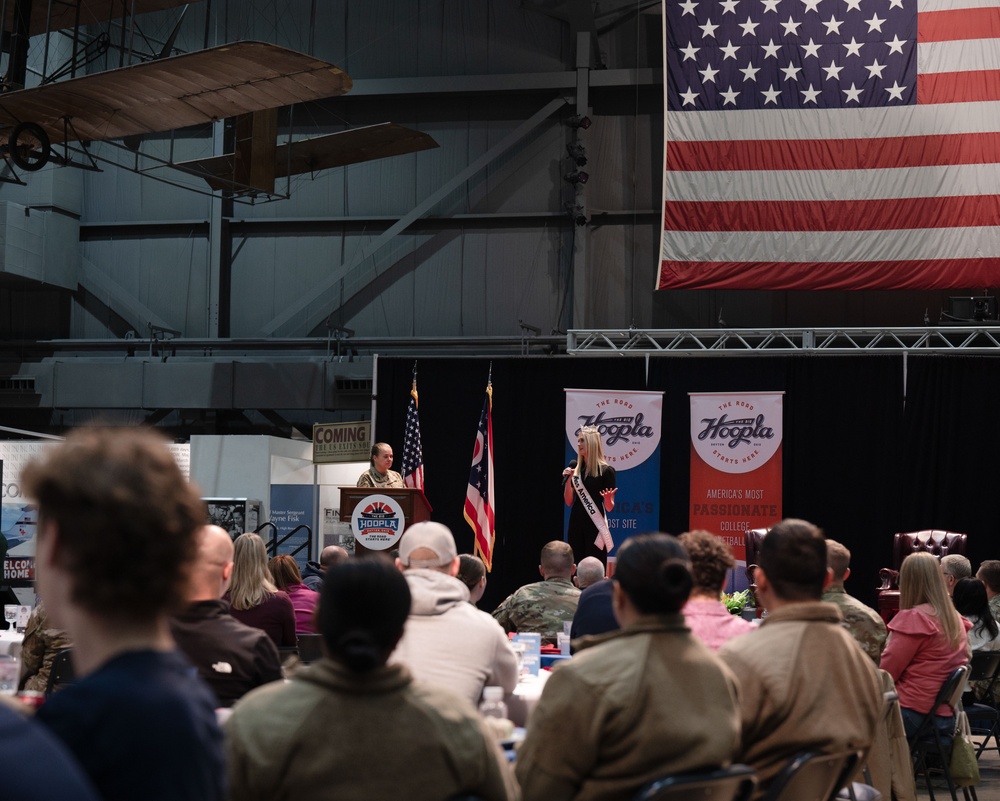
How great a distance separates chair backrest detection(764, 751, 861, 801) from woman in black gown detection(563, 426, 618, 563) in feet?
18.1

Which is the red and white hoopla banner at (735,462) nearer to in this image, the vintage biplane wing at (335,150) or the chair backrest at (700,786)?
the vintage biplane wing at (335,150)

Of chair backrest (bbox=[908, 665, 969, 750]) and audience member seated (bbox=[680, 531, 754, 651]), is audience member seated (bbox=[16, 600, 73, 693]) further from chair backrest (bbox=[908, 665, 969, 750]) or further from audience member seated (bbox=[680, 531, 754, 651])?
chair backrest (bbox=[908, 665, 969, 750])

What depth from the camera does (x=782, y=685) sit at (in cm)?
283

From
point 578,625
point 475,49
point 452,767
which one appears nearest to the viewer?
point 452,767

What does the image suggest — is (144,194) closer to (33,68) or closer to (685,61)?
(33,68)

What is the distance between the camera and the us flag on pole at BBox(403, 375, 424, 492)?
11055mm

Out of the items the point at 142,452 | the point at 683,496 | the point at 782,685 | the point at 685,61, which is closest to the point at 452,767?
the point at 142,452

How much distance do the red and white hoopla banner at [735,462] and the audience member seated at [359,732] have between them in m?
9.95

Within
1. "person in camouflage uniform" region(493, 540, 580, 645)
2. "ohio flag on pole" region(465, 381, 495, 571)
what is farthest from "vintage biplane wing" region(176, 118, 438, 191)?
"person in camouflage uniform" region(493, 540, 580, 645)

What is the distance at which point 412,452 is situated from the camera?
11.3m

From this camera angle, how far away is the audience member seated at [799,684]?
112 inches

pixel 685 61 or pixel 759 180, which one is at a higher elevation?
pixel 685 61

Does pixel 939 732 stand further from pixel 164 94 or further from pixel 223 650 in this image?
pixel 164 94

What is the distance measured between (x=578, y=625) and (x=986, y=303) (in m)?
9.28
